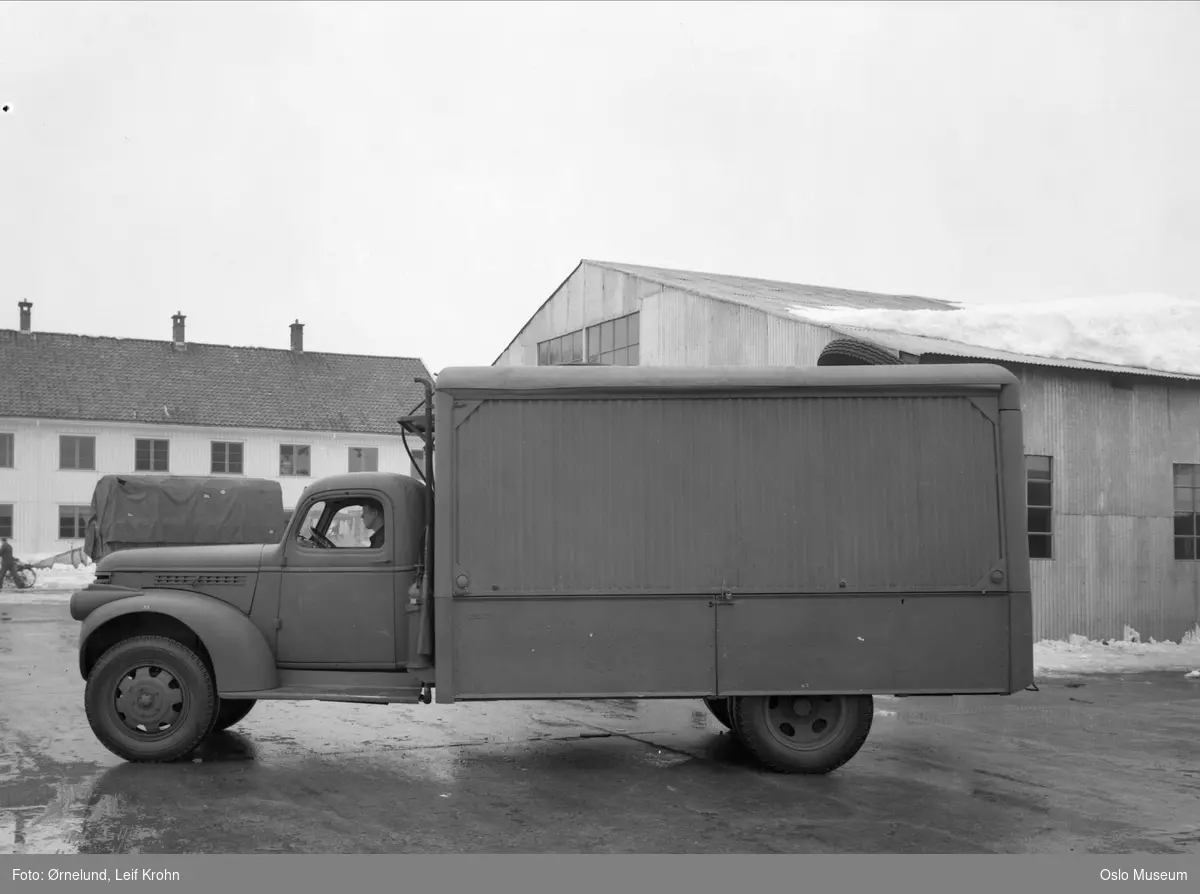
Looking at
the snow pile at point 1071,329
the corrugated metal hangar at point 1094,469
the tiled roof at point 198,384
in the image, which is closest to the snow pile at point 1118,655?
the corrugated metal hangar at point 1094,469

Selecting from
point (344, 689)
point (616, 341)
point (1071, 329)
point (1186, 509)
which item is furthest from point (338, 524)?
point (616, 341)

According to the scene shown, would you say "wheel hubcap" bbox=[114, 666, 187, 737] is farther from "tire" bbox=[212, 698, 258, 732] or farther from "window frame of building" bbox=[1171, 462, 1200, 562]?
"window frame of building" bbox=[1171, 462, 1200, 562]

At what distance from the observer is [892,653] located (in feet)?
26.8

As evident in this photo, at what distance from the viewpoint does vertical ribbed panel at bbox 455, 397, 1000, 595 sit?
817cm

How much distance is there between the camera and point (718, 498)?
825 cm

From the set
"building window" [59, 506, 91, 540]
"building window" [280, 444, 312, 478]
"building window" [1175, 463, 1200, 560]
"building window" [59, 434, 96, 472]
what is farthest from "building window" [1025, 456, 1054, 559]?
"building window" [59, 434, 96, 472]

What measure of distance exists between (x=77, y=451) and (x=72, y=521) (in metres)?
2.82

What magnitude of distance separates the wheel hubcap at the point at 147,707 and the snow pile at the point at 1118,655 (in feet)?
36.6

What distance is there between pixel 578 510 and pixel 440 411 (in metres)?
1.22

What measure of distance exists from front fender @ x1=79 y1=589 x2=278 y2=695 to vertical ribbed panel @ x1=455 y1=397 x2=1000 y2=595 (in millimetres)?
1800

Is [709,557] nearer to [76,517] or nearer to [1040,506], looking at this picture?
[1040,506]

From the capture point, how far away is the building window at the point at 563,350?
2545 centimetres

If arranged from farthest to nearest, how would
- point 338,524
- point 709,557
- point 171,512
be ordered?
point 171,512 → point 338,524 → point 709,557
